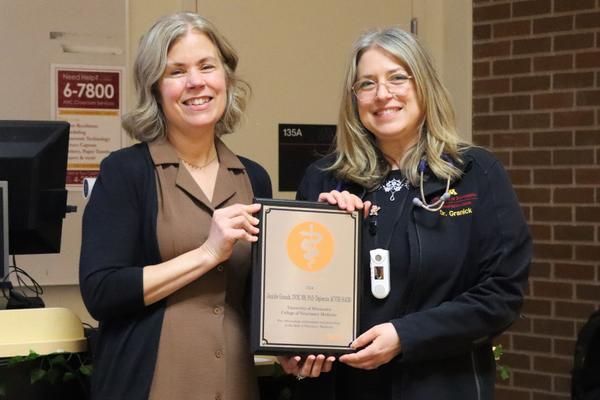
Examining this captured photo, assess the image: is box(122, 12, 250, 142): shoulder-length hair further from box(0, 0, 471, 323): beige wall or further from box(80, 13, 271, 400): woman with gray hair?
box(0, 0, 471, 323): beige wall

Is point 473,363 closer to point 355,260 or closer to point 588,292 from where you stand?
point 355,260

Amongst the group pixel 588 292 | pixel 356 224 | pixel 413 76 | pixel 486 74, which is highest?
pixel 486 74

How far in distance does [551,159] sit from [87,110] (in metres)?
2.31

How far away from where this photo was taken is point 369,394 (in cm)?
214

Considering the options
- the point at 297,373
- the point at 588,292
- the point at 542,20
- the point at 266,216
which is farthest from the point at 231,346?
the point at 542,20

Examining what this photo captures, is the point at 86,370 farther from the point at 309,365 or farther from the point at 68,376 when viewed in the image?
the point at 309,365

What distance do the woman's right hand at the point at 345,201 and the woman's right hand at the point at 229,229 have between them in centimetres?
18

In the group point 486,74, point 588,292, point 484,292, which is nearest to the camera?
point 484,292

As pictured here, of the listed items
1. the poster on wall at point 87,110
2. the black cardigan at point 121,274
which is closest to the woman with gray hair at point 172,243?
the black cardigan at point 121,274

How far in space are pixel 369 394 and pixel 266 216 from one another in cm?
48

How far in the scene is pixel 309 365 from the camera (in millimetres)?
2111

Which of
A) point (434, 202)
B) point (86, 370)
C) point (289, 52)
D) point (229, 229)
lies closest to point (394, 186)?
point (434, 202)

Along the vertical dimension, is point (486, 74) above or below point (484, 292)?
above

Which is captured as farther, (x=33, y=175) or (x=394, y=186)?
(x=33, y=175)
